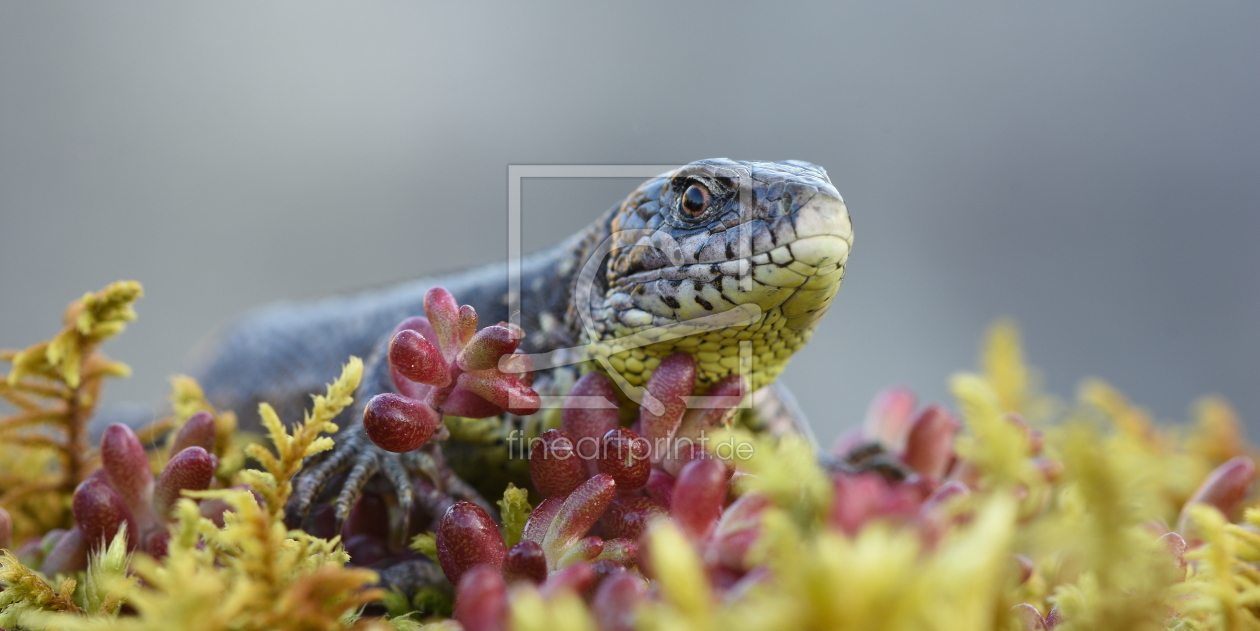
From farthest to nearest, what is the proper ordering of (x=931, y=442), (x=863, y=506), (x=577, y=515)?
(x=931, y=442) → (x=577, y=515) → (x=863, y=506)

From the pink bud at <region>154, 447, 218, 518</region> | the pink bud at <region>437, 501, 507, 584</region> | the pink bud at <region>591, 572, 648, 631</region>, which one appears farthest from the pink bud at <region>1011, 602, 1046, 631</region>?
the pink bud at <region>154, 447, 218, 518</region>

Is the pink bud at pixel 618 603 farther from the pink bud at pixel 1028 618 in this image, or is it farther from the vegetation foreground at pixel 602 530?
the pink bud at pixel 1028 618

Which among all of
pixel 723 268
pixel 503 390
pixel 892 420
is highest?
pixel 723 268

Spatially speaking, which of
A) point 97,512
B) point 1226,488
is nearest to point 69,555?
point 97,512

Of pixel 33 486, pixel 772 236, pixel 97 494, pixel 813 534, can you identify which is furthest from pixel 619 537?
pixel 33 486

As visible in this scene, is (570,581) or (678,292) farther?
(678,292)

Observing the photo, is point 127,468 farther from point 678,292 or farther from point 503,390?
point 678,292

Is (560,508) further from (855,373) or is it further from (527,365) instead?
(855,373)
